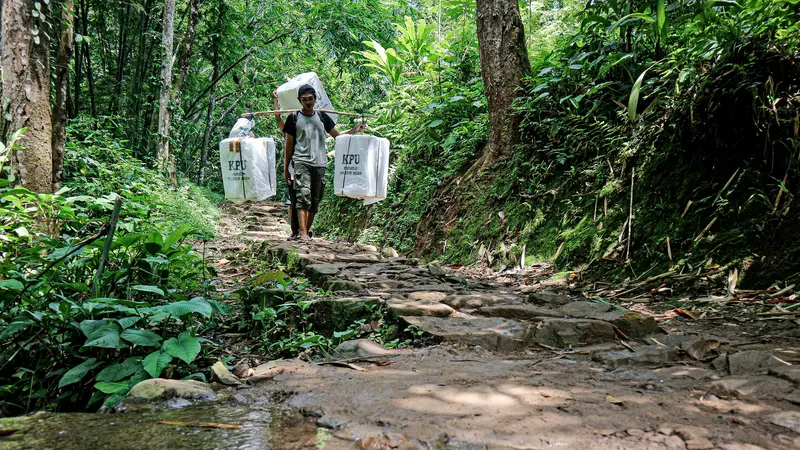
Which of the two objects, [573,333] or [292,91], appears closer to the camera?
[573,333]

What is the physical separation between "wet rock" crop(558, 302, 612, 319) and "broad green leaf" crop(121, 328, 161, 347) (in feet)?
6.91

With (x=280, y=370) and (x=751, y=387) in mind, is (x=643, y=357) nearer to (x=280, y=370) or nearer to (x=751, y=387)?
(x=751, y=387)

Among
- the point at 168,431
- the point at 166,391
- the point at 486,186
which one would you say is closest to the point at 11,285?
the point at 166,391

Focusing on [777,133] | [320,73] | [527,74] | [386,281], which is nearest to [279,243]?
[386,281]

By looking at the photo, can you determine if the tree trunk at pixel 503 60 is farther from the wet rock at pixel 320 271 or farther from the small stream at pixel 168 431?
the small stream at pixel 168 431

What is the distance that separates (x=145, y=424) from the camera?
4.53 feet

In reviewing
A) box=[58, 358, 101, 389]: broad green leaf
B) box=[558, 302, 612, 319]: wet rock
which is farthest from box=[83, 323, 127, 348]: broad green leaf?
box=[558, 302, 612, 319]: wet rock

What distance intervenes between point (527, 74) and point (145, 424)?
508cm

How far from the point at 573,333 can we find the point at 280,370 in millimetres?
1414

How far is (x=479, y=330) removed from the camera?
254cm

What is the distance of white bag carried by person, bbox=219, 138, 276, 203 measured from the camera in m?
6.45

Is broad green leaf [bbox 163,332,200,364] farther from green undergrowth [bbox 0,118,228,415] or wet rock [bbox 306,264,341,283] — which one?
wet rock [bbox 306,264,341,283]

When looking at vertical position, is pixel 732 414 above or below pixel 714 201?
below

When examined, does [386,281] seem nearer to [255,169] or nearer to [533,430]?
[533,430]
